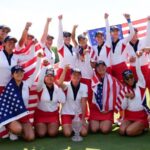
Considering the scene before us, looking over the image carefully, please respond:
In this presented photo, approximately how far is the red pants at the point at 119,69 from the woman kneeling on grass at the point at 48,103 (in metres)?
1.51

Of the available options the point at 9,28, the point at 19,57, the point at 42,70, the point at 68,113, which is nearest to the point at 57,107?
the point at 68,113

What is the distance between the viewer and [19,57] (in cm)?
721

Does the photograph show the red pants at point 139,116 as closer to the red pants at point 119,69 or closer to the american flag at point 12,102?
the red pants at point 119,69

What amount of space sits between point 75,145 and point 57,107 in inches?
44.2

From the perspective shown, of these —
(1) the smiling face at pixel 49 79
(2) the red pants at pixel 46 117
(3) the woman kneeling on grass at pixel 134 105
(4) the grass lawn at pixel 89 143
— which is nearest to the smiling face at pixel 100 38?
(3) the woman kneeling on grass at pixel 134 105

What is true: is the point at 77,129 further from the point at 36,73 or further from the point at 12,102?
the point at 36,73

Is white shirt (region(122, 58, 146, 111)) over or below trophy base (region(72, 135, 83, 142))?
over

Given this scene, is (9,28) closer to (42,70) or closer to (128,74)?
(42,70)

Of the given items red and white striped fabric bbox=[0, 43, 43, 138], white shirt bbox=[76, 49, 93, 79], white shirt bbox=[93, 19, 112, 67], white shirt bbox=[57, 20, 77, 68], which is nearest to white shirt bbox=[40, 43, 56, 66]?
white shirt bbox=[57, 20, 77, 68]

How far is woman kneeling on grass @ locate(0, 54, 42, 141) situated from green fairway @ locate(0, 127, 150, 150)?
0.63ft

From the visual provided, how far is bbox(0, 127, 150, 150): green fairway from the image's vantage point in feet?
20.0

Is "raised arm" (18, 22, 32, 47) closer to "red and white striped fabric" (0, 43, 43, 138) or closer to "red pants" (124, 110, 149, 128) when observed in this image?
"red and white striped fabric" (0, 43, 43, 138)

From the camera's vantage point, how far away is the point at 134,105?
690 cm

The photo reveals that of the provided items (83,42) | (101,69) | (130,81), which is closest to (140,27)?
(83,42)
